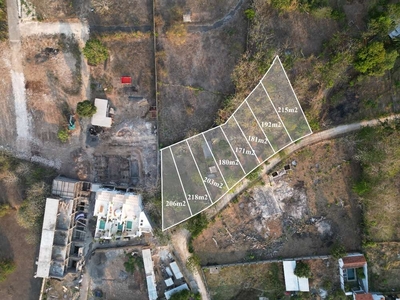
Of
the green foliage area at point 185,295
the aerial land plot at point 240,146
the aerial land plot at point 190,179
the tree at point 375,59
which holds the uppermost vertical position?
the tree at point 375,59

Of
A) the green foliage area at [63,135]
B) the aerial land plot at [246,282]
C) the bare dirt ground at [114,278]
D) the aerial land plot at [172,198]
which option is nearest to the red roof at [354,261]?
the aerial land plot at [246,282]

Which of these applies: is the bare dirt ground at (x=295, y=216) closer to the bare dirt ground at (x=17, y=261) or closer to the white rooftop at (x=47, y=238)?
the white rooftop at (x=47, y=238)

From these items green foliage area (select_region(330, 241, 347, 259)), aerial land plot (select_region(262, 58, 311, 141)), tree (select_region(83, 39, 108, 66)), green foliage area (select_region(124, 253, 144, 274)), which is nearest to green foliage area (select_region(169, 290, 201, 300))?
green foliage area (select_region(124, 253, 144, 274))

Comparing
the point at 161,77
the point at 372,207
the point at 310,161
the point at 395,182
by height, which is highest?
the point at 161,77

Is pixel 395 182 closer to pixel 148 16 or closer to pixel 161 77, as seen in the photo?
pixel 161 77

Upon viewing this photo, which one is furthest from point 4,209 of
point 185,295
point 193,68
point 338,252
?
point 338,252

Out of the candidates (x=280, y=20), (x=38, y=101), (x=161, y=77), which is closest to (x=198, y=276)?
(x=161, y=77)
